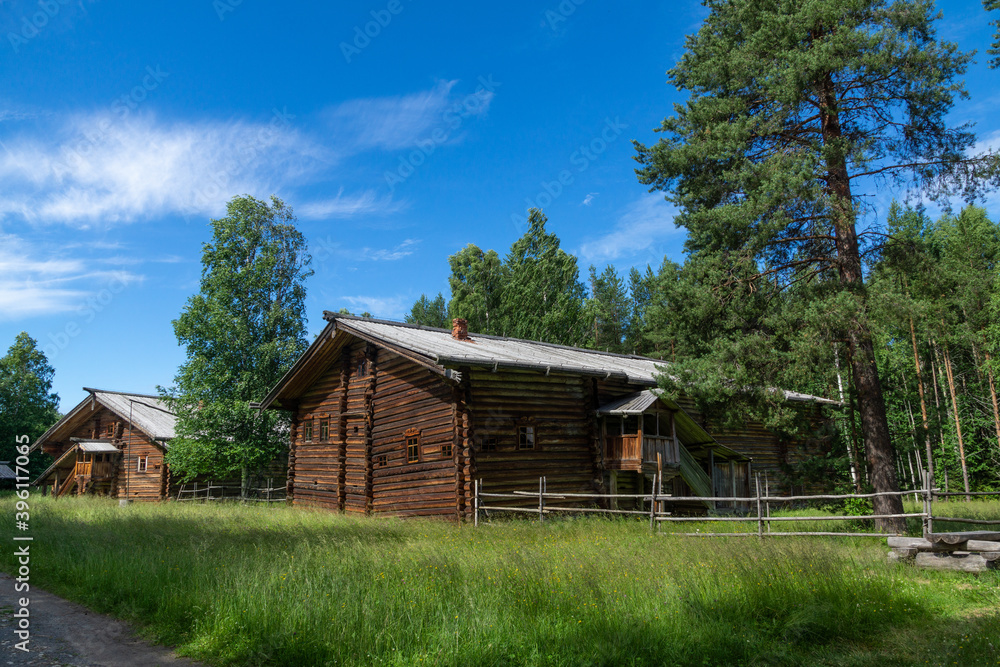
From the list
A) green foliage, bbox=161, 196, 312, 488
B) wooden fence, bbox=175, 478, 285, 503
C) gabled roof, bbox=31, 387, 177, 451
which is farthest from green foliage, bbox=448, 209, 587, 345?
gabled roof, bbox=31, 387, 177, 451

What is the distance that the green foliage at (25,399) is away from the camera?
4647 centimetres

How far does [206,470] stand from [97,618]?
23229mm

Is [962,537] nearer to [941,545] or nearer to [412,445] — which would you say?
[941,545]

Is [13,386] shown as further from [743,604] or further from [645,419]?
[743,604]

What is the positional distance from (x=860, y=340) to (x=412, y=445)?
41.0 ft

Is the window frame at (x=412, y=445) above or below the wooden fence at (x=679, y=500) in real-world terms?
above

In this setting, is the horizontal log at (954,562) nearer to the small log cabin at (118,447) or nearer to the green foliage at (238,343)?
the green foliage at (238,343)

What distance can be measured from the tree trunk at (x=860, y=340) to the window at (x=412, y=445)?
1195 centimetres

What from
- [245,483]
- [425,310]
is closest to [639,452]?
[245,483]

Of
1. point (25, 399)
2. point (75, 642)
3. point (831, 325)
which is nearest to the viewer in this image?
point (75, 642)

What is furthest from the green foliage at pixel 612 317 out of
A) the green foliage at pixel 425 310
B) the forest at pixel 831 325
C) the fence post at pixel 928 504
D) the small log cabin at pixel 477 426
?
the fence post at pixel 928 504

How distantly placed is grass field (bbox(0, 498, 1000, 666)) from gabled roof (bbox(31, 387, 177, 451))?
23833mm

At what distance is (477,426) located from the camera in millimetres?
17484

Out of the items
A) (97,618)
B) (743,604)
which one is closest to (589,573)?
(743,604)
